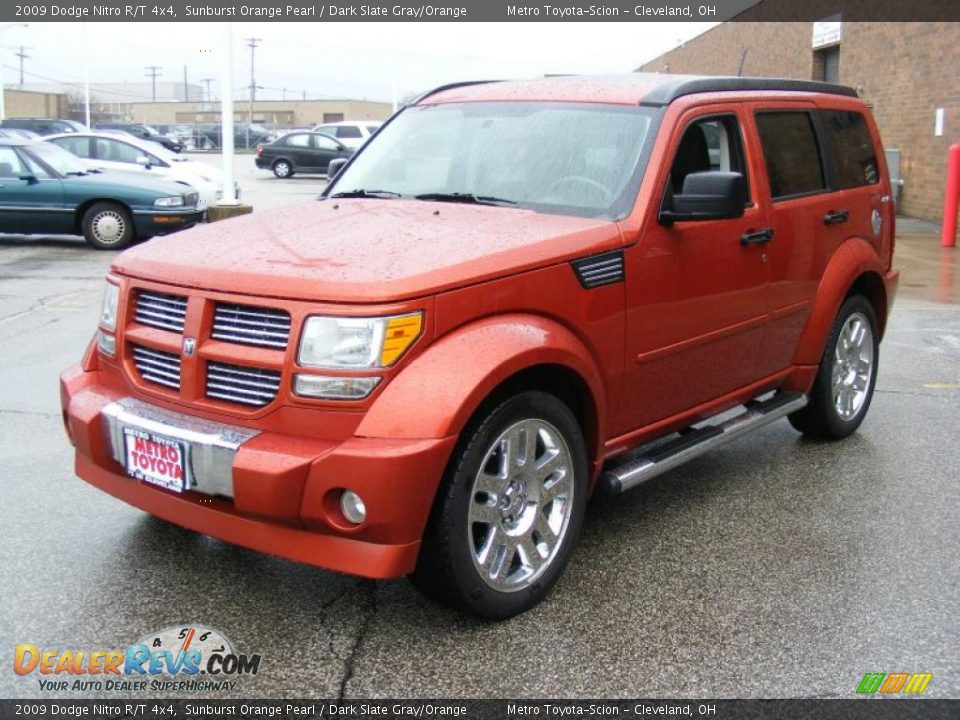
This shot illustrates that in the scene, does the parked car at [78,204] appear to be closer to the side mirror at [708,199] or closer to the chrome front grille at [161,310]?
the chrome front grille at [161,310]

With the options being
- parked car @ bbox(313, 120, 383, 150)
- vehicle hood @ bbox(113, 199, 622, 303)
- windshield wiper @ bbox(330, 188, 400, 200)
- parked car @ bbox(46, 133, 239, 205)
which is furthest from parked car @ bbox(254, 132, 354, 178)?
vehicle hood @ bbox(113, 199, 622, 303)

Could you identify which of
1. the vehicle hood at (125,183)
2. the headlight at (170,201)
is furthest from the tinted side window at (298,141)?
the headlight at (170,201)

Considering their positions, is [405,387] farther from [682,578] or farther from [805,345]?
[805,345]

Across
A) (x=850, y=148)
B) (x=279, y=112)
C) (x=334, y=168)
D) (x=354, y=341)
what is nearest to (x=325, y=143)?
(x=334, y=168)

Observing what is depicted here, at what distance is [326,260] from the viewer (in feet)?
11.8

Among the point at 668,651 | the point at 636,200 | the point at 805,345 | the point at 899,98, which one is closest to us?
the point at 668,651

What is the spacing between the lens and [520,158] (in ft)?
15.2

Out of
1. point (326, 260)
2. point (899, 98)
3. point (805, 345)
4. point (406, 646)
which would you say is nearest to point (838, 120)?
point (805, 345)

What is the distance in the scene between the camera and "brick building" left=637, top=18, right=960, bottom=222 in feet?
59.1

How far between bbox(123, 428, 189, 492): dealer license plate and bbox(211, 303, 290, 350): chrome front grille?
0.40 metres

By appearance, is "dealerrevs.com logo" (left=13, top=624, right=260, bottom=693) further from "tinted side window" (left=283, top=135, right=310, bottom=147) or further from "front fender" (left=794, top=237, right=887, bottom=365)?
"tinted side window" (left=283, top=135, right=310, bottom=147)

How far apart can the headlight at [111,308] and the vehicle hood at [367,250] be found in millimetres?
81

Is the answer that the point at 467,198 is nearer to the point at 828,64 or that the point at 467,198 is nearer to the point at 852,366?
the point at 852,366

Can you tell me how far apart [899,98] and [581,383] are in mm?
18633
